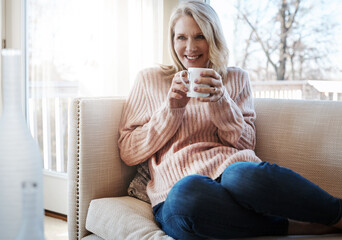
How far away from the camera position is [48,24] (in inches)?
116

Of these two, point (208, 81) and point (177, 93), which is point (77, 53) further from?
point (208, 81)

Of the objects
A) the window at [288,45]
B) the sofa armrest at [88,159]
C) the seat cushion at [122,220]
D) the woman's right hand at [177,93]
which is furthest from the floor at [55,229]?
the window at [288,45]

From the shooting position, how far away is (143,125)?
A: 5.48 feet

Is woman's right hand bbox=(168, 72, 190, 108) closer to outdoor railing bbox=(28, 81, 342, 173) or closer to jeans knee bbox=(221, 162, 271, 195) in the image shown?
jeans knee bbox=(221, 162, 271, 195)

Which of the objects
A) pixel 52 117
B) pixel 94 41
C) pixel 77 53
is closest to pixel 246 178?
pixel 94 41

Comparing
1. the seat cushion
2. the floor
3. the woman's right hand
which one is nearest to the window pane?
the floor

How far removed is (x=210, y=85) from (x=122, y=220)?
1.76 feet

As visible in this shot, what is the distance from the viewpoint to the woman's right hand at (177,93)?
56.4 inches

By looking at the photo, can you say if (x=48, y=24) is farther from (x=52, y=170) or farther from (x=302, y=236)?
(x=302, y=236)

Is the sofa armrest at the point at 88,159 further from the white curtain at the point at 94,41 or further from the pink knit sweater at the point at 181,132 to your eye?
the white curtain at the point at 94,41

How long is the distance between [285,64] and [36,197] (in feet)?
12.4

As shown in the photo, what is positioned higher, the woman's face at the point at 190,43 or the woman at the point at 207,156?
the woman's face at the point at 190,43

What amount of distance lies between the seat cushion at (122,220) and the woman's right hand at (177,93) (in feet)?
1.28

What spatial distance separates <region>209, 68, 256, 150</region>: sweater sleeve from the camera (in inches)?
59.7
